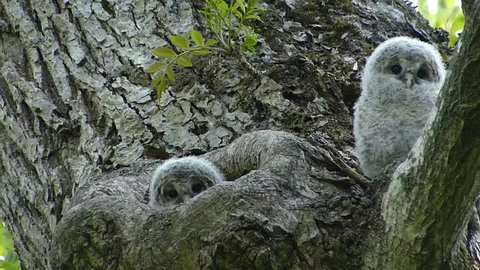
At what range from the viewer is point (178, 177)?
299cm

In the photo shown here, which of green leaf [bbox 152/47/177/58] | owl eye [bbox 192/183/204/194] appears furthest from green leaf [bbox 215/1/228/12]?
owl eye [bbox 192/183/204/194]

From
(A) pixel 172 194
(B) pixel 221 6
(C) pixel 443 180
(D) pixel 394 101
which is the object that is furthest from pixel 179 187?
(C) pixel 443 180

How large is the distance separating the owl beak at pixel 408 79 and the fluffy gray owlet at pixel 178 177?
Result: 2.37ft

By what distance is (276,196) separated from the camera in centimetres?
223

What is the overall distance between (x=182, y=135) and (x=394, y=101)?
0.86 m

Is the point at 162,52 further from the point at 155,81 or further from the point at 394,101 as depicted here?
the point at 394,101

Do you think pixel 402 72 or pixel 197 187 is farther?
pixel 197 187

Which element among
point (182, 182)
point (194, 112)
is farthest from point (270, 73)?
point (182, 182)

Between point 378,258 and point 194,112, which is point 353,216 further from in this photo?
point 194,112

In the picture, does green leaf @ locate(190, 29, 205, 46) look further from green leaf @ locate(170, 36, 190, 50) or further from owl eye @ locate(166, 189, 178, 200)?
owl eye @ locate(166, 189, 178, 200)

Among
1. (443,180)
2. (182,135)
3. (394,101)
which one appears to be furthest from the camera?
(182,135)

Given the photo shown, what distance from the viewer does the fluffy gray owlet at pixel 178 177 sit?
2.91 m

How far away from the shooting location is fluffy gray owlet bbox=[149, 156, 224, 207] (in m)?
2.91

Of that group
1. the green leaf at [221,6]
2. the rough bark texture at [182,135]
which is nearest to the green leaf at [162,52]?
the green leaf at [221,6]
